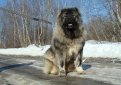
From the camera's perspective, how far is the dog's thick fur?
9617mm

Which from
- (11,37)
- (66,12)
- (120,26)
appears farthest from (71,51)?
(11,37)

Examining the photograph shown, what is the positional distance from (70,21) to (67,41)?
649mm

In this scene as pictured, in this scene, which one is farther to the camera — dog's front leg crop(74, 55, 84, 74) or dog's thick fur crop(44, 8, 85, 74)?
dog's front leg crop(74, 55, 84, 74)

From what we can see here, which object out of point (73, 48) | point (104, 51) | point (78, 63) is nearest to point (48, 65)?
point (78, 63)

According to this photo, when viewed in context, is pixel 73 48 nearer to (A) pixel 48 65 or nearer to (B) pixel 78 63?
(B) pixel 78 63

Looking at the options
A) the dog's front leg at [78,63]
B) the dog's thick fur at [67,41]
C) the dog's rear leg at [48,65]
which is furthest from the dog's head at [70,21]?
the dog's rear leg at [48,65]

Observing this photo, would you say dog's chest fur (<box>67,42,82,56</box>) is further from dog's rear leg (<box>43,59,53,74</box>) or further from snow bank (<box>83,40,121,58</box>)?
snow bank (<box>83,40,121,58</box>)

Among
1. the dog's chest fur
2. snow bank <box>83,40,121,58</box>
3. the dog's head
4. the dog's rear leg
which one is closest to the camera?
the dog's head

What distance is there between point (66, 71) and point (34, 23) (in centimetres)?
4302

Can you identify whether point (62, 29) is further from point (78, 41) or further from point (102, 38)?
point (102, 38)

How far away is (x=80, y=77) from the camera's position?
31.4 ft

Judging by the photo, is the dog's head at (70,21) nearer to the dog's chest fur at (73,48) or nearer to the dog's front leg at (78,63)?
the dog's chest fur at (73,48)

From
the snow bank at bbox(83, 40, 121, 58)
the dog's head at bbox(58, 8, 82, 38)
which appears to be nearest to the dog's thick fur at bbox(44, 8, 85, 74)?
the dog's head at bbox(58, 8, 82, 38)

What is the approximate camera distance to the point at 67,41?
9797 mm
